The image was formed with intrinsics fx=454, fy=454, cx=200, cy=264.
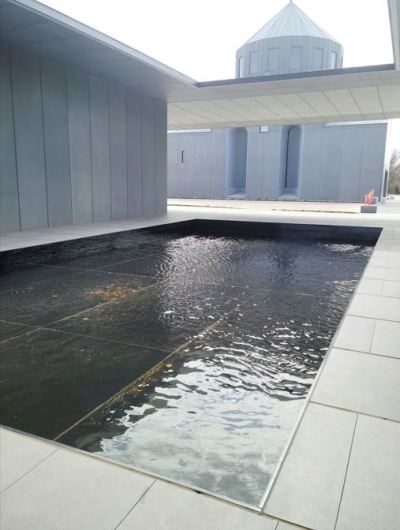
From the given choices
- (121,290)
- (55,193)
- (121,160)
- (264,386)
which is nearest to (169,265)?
(121,290)

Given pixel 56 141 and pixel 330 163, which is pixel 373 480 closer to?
pixel 56 141

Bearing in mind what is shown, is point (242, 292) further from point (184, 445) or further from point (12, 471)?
point (12, 471)

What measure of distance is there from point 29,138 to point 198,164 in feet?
83.4

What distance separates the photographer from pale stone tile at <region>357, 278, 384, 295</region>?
16.1 ft

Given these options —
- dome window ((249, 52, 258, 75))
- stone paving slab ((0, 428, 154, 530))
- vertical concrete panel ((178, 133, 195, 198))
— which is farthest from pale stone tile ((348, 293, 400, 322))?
dome window ((249, 52, 258, 75))

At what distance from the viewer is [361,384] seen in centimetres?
262

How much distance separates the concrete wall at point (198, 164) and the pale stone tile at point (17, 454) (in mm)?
32991

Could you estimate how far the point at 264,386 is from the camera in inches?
107

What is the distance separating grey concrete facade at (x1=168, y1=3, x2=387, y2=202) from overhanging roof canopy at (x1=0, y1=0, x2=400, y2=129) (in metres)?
12.0

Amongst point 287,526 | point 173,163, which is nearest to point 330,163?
point 173,163

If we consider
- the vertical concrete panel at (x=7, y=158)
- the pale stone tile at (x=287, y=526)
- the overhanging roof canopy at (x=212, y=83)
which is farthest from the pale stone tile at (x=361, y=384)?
the vertical concrete panel at (x=7, y=158)

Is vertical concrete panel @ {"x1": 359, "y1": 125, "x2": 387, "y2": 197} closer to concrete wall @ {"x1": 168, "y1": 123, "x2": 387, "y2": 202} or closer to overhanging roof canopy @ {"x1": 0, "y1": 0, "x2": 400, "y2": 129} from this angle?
concrete wall @ {"x1": 168, "y1": 123, "x2": 387, "y2": 202}

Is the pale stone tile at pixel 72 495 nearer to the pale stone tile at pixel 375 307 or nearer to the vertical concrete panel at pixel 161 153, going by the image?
the pale stone tile at pixel 375 307

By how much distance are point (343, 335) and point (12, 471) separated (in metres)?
2.48
